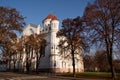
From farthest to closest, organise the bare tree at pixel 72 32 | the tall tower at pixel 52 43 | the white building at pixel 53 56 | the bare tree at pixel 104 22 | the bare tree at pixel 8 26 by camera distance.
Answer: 1. the tall tower at pixel 52 43
2. the white building at pixel 53 56
3. the bare tree at pixel 72 32
4. the bare tree at pixel 104 22
5. the bare tree at pixel 8 26

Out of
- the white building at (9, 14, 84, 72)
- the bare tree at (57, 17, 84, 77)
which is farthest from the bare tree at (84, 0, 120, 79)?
the white building at (9, 14, 84, 72)

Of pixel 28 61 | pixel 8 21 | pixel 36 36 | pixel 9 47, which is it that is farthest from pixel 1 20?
pixel 28 61

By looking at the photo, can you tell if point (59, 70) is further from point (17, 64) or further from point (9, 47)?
point (9, 47)

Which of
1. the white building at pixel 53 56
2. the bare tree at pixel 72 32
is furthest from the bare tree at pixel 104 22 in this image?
the white building at pixel 53 56

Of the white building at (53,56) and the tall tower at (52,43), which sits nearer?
the white building at (53,56)

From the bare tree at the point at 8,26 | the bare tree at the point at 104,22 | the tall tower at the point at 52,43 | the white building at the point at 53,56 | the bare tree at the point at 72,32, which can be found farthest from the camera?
the tall tower at the point at 52,43

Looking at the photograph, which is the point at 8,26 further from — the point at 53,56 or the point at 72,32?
the point at 53,56

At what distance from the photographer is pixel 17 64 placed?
341 ft

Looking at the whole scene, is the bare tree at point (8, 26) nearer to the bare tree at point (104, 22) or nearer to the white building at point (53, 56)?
the bare tree at point (104, 22)

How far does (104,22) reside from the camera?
117ft

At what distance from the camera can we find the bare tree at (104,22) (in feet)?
113

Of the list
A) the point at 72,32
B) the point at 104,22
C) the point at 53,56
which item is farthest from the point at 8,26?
the point at 53,56

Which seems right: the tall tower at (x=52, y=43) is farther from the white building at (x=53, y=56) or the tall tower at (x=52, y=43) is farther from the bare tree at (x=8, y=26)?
the bare tree at (x=8, y=26)

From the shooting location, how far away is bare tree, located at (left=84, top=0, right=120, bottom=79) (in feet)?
113
